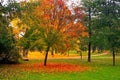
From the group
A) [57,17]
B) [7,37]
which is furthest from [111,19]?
[7,37]

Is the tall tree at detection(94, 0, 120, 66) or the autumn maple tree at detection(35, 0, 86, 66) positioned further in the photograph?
the tall tree at detection(94, 0, 120, 66)

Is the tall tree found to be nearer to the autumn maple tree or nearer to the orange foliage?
the orange foliage

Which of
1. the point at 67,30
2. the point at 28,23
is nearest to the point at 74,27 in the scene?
the point at 67,30

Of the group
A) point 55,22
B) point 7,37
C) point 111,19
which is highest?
point 111,19

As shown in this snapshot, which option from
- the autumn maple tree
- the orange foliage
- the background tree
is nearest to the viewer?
the background tree

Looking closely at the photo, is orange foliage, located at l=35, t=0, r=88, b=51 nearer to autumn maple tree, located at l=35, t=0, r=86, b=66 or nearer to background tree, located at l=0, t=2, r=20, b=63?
autumn maple tree, located at l=35, t=0, r=86, b=66

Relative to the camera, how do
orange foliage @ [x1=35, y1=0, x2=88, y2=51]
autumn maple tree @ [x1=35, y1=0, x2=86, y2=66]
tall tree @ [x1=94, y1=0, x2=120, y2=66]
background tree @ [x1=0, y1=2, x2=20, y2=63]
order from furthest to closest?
tall tree @ [x1=94, y1=0, x2=120, y2=66] < orange foliage @ [x1=35, y1=0, x2=88, y2=51] < autumn maple tree @ [x1=35, y1=0, x2=86, y2=66] < background tree @ [x1=0, y1=2, x2=20, y2=63]

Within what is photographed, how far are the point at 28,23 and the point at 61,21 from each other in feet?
14.3

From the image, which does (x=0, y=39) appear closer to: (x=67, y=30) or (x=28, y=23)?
(x=28, y=23)

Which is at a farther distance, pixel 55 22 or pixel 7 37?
pixel 55 22

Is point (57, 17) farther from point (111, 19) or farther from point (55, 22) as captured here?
point (111, 19)

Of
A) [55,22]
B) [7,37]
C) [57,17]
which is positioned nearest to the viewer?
[7,37]

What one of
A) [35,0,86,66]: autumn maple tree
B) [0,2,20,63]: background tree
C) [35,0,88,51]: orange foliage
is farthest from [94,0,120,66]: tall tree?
[0,2,20,63]: background tree

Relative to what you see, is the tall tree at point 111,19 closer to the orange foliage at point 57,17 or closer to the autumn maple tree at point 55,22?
the orange foliage at point 57,17
